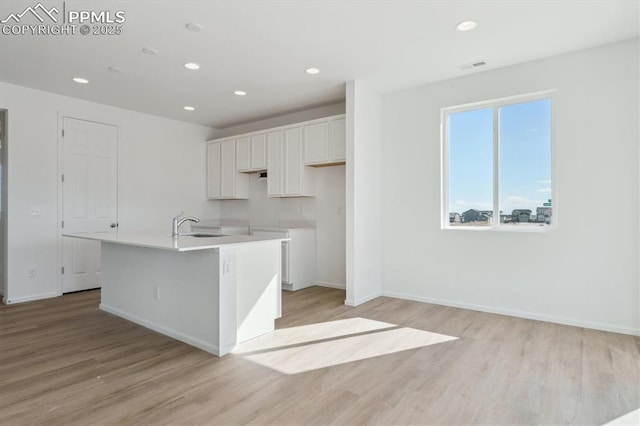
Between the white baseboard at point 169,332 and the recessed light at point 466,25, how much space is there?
10.9 ft

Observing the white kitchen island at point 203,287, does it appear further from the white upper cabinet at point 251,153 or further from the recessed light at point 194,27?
the white upper cabinet at point 251,153

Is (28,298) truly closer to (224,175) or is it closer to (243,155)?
(224,175)

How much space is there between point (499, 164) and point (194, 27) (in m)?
3.44

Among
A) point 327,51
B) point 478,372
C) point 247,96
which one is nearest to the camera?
point 478,372

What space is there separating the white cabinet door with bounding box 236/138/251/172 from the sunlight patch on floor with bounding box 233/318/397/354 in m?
3.30

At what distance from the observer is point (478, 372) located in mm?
2518

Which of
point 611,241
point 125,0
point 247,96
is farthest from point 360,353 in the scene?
point 247,96

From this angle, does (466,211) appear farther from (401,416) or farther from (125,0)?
(125,0)

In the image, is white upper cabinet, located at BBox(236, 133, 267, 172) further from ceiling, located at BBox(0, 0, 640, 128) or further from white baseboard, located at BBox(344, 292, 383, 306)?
white baseboard, located at BBox(344, 292, 383, 306)

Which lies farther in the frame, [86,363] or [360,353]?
[360,353]

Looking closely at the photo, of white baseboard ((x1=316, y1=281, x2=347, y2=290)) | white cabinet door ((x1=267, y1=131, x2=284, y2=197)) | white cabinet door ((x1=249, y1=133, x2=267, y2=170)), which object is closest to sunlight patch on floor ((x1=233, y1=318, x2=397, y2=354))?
white baseboard ((x1=316, y1=281, x2=347, y2=290))

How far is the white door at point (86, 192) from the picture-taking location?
494 centimetres

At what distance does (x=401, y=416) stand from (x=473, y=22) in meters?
3.03

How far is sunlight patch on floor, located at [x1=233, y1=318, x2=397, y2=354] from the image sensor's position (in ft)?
9.87
